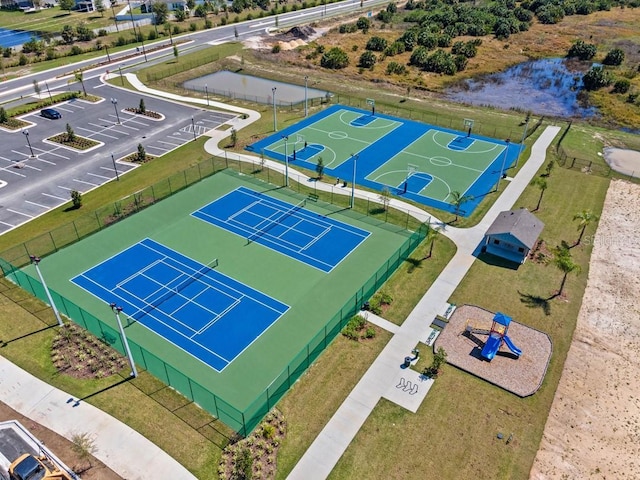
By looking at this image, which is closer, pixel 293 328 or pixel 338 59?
pixel 293 328

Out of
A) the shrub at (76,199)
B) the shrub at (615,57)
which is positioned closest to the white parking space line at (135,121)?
the shrub at (76,199)

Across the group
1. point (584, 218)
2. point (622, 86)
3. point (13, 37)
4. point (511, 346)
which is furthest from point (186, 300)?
point (13, 37)

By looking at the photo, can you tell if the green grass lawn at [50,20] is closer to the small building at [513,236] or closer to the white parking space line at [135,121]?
the white parking space line at [135,121]

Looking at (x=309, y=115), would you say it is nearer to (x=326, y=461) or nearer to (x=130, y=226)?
(x=130, y=226)

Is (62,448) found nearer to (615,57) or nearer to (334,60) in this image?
(334,60)

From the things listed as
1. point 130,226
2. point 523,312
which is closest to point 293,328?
point 523,312

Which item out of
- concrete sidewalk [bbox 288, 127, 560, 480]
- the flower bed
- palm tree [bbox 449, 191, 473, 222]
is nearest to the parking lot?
the flower bed

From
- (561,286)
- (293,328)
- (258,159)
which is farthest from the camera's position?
(258,159)
